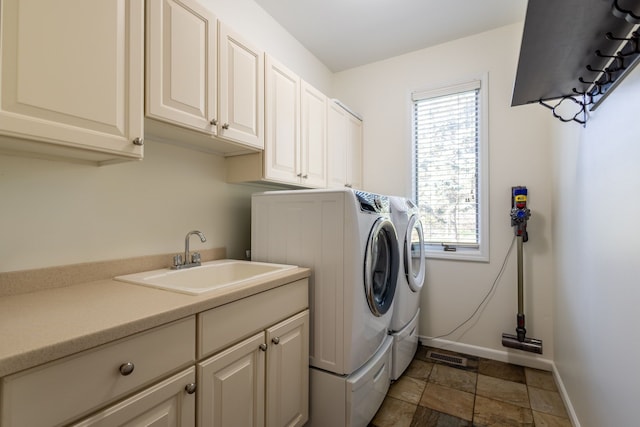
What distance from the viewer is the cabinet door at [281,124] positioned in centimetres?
187

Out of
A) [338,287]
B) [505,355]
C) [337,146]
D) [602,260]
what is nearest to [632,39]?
[602,260]

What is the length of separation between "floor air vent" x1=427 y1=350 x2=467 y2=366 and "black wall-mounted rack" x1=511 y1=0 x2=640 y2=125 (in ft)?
6.58

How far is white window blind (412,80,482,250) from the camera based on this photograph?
264 centimetres

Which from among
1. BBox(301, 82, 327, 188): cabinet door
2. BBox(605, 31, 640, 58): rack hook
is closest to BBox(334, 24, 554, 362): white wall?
BBox(301, 82, 327, 188): cabinet door

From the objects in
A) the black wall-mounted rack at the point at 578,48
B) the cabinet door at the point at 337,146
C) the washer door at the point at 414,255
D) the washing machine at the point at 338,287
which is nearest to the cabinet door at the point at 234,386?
the washing machine at the point at 338,287

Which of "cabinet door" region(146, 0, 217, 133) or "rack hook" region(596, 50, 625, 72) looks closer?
"rack hook" region(596, 50, 625, 72)

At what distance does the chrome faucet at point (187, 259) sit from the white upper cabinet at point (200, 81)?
0.52m

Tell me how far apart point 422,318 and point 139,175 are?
2541 millimetres

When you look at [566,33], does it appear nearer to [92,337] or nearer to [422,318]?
[92,337]

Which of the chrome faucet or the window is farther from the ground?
the window

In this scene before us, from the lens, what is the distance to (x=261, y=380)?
1.28 meters

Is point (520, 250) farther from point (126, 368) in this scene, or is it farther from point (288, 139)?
point (126, 368)

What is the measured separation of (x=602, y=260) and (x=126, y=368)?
1.82 metres

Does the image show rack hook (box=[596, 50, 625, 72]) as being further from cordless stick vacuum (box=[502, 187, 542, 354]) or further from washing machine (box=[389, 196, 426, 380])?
cordless stick vacuum (box=[502, 187, 542, 354])
